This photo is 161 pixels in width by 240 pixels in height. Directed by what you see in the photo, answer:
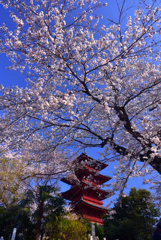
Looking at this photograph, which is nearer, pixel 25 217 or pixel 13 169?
pixel 25 217

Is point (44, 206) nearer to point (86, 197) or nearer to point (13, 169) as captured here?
point (13, 169)

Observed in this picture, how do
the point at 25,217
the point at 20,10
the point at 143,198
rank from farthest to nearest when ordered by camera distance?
the point at 143,198 → the point at 25,217 → the point at 20,10

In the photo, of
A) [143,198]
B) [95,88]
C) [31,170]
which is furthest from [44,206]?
[143,198]

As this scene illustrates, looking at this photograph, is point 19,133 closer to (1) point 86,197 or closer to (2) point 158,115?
(2) point 158,115

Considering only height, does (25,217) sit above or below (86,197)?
below

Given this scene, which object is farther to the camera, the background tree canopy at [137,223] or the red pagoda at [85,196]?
the background tree canopy at [137,223]

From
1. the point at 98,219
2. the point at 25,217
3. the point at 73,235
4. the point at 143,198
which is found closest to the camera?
the point at 73,235

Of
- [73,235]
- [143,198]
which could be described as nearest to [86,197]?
[73,235]

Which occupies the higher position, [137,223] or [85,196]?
[85,196]

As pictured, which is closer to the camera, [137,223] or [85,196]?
[85,196]

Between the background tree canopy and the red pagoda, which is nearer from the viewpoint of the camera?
the red pagoda

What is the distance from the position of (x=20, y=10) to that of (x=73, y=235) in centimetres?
802

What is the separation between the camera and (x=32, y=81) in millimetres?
5477

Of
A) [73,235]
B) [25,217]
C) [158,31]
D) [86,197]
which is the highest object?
[158,31]
